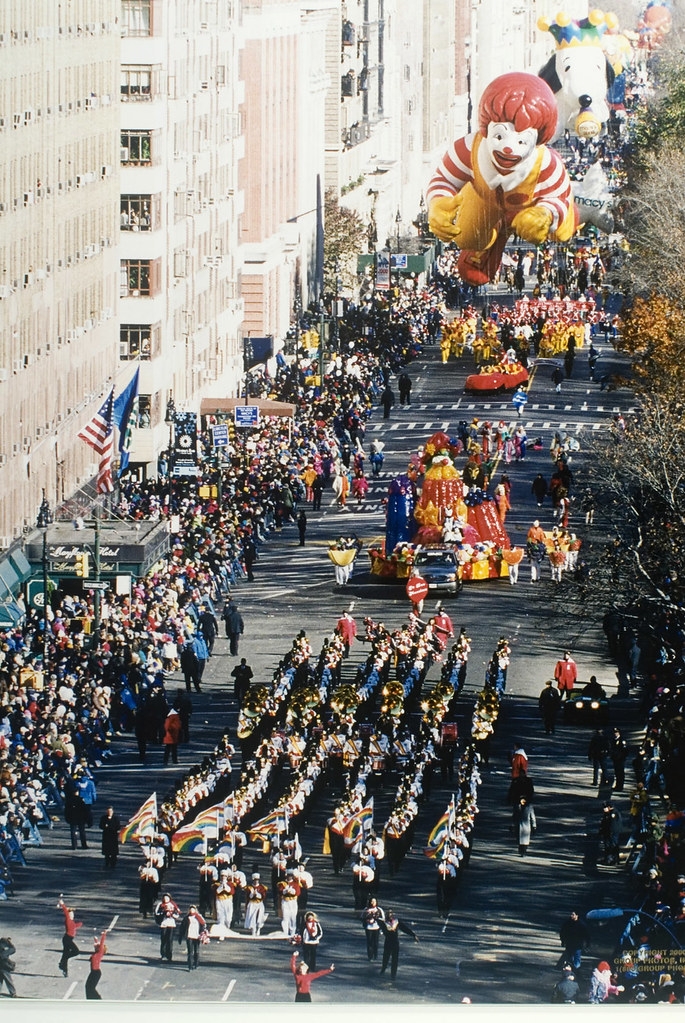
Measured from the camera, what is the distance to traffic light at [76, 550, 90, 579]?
8969 centimetres

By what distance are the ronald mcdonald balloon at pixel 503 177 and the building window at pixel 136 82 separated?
41.2 feet

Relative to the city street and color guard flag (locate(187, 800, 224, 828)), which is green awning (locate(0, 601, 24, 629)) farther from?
color guard flag (locate(187, 800, 224, 828))

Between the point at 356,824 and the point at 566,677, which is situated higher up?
the point at 356,824

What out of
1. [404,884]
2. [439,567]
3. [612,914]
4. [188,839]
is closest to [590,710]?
[404,884]

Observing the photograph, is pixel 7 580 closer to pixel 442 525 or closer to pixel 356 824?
pixel 442 525

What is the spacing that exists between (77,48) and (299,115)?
4476cm

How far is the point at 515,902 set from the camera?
6494 cm

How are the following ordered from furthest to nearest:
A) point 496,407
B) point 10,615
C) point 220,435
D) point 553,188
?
1. point 553,188
2. point 496,407
3. point 220,435
4. point 10,615

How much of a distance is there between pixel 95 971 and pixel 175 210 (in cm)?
A: 7127

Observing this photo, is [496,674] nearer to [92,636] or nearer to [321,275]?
[92,636]

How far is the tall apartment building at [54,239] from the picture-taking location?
104 m

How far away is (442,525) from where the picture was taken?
97.5 metres

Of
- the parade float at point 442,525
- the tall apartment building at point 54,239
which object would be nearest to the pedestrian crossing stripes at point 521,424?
the tall apartment building at point 54,239

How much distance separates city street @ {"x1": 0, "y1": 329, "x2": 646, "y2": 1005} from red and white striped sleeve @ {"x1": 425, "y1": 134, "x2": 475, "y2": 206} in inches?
1468
